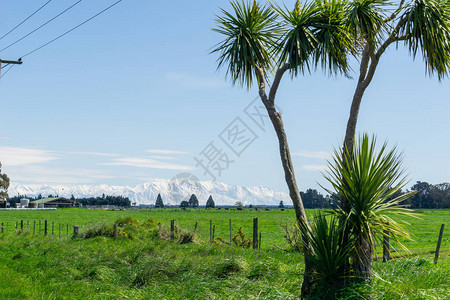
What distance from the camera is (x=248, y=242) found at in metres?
22.1

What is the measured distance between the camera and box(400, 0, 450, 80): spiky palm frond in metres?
10.7

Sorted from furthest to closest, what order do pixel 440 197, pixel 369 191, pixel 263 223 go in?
pixel 440 197 → pixel 263 223 → pixel 369 191

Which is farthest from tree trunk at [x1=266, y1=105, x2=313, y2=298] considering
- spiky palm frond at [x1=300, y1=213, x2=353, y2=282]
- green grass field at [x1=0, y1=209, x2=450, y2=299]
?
green grass field at [x1=0, y1=209, x2=450, y2=299]

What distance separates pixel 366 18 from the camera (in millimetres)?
11195

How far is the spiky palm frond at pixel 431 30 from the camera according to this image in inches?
423

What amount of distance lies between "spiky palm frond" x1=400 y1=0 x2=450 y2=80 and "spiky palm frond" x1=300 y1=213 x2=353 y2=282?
16.2 feet

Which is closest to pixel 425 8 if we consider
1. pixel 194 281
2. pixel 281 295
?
pixel 281 295

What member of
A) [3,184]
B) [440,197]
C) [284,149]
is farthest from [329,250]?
[440,197]

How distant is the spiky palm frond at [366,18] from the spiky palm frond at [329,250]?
4.72m

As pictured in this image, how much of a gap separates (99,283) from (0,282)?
2812 millimetres

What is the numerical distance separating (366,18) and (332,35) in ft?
3.40

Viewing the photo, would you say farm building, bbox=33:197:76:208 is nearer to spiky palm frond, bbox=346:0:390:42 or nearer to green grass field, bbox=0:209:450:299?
green grass field, bbox=0:209:450:299

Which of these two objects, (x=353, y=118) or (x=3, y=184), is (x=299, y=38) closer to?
(x=353, y=118)

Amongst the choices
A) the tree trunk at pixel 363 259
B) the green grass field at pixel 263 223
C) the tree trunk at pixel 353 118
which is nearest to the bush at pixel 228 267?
the green grass field at pixel 263 223
